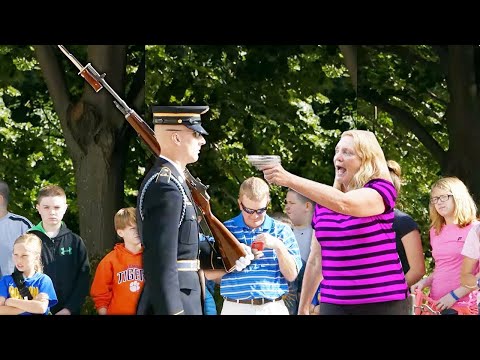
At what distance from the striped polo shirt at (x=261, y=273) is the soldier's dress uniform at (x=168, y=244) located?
1.28 feet

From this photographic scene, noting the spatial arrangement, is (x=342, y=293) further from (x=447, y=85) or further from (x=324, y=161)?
(x=447, y=85)

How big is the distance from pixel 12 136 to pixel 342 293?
4723mm

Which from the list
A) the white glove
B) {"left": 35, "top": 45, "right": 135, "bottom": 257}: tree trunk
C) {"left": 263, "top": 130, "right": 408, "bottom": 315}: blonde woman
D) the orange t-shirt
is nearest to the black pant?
{"left": 263, "top": 130, "right": 408, "bottom": 315}: blonde woman

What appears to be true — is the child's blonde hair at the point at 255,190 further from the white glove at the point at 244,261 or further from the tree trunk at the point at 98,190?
the tree trunk at the point at 98,190

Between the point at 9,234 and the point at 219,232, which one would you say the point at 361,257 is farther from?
the point at 9,234

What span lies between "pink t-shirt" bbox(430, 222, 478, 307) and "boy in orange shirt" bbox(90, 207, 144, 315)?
1.89 meters

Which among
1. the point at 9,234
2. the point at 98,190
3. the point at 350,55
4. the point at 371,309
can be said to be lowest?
the point at 371,309

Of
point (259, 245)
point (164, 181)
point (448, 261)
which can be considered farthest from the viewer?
point (448, 261)

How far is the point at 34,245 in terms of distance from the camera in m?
9.00

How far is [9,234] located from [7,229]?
4 cm

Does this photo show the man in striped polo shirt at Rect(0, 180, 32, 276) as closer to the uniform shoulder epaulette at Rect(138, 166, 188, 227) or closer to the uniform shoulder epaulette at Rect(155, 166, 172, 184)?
the uniform shoulder epaulette at Rect(138, 166, 188, 227)

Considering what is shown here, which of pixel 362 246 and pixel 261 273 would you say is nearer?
pixel 362 246

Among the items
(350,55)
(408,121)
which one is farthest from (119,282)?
(408,121)
